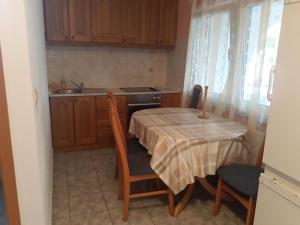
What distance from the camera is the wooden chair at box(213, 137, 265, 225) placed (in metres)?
1.75

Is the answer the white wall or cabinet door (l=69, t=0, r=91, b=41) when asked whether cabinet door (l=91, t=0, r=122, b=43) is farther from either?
the white wall

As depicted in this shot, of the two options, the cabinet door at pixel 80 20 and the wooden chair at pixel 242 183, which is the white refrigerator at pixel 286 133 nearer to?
the wooden chair at pixel 242 183

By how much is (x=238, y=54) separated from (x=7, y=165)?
2204 millimetres

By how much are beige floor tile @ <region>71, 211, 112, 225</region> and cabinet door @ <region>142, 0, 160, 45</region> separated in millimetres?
2485

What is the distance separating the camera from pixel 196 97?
9.92 ft

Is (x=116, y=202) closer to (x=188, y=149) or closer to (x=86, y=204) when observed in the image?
(x=86, y=204)

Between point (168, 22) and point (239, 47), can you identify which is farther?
point (168, 22)

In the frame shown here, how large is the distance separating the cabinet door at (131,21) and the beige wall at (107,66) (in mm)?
339

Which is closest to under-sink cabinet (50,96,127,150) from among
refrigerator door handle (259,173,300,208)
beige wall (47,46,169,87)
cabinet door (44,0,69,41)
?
beige wall (47,46,169,87)

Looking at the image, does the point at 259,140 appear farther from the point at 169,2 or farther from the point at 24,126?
the point at 169,2

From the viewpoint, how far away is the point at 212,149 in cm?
189

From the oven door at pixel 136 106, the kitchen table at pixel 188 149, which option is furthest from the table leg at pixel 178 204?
the oven door at pixel 136 106

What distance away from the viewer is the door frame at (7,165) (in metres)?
1.23

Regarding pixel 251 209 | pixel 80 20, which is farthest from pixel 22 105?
pixel 80 20
